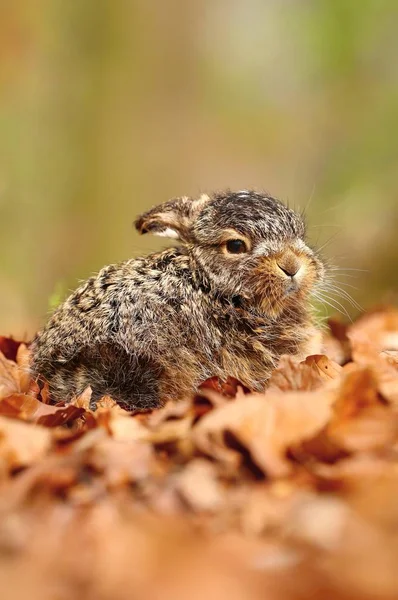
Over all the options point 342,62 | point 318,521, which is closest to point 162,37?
point 342,62

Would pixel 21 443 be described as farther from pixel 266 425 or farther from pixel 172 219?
pixel 172 219

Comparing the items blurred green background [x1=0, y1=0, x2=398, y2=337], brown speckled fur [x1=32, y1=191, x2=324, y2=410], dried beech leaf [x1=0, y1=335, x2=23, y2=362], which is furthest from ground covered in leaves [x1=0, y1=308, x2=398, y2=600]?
blurred green background [x1=0, y1=0, x2=398, y2=337]

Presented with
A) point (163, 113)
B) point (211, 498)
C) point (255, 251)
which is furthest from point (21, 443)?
point (163, 113)

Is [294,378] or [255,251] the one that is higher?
[255,251]

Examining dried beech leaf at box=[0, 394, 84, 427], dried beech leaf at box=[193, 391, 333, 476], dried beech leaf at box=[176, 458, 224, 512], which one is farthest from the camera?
dried beech leaf at box=[0, 394, 84, 427]

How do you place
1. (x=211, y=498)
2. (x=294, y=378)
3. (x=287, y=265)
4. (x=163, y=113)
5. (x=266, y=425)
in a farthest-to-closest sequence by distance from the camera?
(x=163, y=113), (x=287, y=265), (x=294, y=378), (x=266, y=425), (x=211, y=498)

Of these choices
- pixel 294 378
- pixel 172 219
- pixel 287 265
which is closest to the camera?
pixel 294 378

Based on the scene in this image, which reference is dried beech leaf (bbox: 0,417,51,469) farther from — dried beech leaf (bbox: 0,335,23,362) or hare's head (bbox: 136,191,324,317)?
dried beech leaf (bbox: 0,335,23,362)

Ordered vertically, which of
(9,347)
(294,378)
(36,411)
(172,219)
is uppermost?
(172,219)
